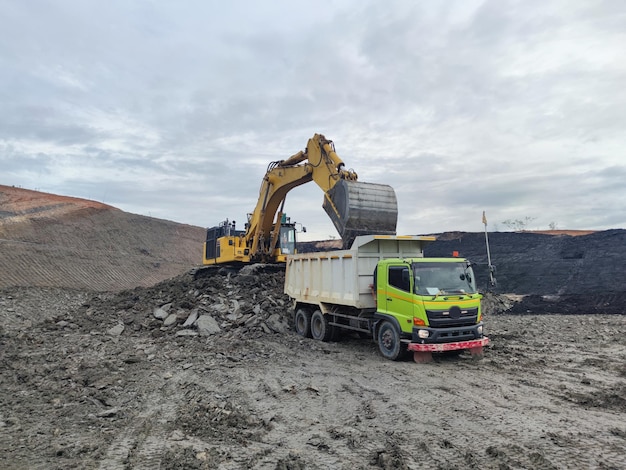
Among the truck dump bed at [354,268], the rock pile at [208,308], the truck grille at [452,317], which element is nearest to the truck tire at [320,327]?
the truck dump bed at [354,268]

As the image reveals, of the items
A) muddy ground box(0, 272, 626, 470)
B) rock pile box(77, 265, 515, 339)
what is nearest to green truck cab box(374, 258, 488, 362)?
muddy ground box(0, 272, 626, 470)

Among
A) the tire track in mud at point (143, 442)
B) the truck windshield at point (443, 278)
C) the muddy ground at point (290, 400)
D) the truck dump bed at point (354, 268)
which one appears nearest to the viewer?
the tire track in mud at point (143, 442)

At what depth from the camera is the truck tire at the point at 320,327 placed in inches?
436

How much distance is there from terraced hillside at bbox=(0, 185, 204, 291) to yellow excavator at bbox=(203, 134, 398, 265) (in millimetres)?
10813

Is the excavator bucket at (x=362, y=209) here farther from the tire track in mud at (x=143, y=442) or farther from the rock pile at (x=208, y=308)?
the tire track in mud at (x=143, y=442)

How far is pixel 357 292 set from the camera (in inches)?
388

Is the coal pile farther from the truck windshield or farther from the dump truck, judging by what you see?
the dump truck

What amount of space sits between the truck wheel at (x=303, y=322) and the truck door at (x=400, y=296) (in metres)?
3.20

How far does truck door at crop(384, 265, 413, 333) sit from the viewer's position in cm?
870

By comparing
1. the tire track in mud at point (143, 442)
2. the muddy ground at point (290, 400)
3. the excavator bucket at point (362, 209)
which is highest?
the excavator bucket at point (362, 209)

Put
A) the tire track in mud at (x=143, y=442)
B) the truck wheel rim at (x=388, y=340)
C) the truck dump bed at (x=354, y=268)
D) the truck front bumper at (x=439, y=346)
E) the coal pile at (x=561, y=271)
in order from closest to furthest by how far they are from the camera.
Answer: the tire track in mud at (x=143, y=442), the truck front bumper at (x=439, y=346), the truck wheel rim at (x=388, y=340), the truck dump bed at (x=354, y=268), the coal pile at (x=561, y=271)

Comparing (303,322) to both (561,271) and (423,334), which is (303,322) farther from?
(561,271)

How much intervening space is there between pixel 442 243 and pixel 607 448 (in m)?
29.8

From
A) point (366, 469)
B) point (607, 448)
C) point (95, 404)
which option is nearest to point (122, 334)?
point (95, 404)
